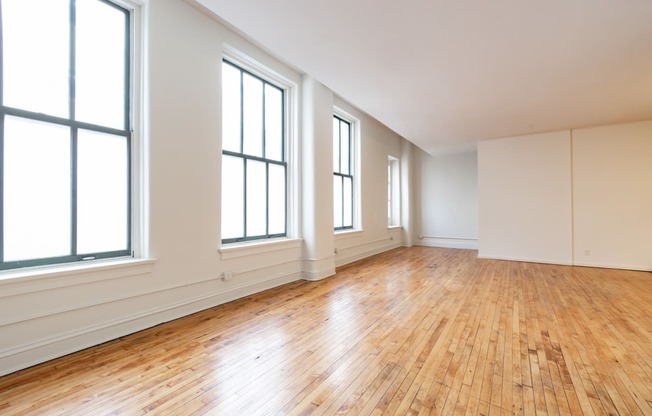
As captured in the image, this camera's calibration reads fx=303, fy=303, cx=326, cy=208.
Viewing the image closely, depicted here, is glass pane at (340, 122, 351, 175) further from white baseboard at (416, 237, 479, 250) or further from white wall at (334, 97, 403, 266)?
white baseboard at (416, 237, 479, 250)

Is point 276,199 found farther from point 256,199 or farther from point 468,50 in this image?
point 468,50

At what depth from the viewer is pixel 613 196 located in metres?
5.82

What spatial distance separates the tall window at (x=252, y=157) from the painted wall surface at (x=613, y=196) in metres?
5.96

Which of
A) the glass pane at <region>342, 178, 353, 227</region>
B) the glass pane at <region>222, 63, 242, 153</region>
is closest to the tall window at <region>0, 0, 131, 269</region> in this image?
the glass pane at <region>222, 63, 242, 153</region>

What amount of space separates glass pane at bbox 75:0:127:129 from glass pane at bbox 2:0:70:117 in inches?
4.2

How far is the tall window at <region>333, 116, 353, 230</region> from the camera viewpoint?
6.66 meters

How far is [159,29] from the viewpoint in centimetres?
311

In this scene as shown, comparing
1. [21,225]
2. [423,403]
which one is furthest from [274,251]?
[423,403]

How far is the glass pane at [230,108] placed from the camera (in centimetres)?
399

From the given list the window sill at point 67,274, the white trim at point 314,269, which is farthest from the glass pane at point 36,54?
the white trim at point 314,269

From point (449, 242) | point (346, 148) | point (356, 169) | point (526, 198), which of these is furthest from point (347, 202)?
point (449, 242)

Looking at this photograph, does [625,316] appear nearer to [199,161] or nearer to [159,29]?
[199,161]

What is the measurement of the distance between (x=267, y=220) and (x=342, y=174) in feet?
8.75

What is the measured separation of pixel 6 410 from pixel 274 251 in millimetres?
3018
